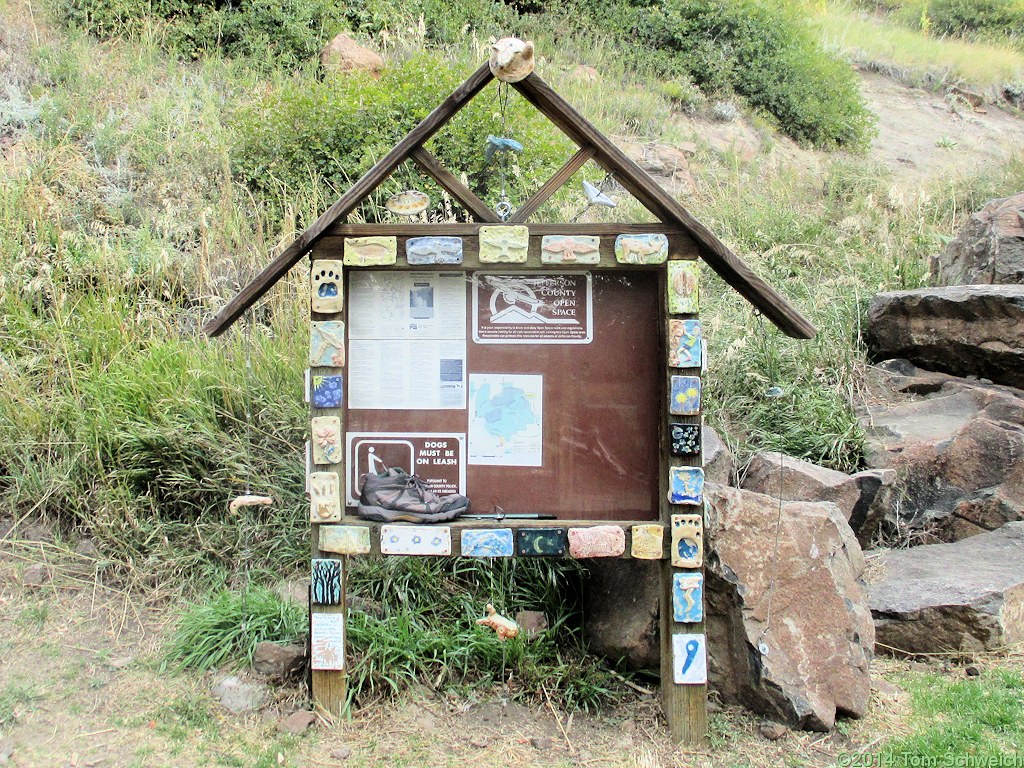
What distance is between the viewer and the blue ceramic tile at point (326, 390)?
10.6 feet

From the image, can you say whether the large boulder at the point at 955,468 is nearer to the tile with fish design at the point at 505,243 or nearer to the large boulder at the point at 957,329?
the large boulder at the point at 957,329

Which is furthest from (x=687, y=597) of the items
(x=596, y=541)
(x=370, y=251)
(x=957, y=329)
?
(x=957, y=329)

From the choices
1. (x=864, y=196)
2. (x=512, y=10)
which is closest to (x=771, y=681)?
(x=864, y=196)

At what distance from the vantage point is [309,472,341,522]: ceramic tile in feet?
10.6

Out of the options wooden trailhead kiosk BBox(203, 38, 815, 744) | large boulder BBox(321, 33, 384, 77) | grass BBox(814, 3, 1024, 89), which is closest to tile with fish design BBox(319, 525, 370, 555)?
wooden trailhead kiosk BBox(203, 38, 815, 744)

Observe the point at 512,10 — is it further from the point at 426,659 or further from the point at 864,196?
the point at 426,659

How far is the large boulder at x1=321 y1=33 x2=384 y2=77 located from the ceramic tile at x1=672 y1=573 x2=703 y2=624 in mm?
6928

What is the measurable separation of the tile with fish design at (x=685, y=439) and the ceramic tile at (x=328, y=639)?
1355 millimetres

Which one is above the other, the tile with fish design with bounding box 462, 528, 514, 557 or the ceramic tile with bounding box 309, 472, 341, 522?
the ceramic tile with bounding box 309, 472, 341, 522

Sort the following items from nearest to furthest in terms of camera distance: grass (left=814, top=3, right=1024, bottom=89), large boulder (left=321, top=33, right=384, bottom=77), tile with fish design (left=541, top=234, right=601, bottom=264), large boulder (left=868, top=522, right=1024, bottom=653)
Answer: tile with fish design (left=541, top=234, right=601, bottom=264)
large boulder (left=868, top=522, right=1024, bottom=653)
large boulder (left=321, top=33, right=384, bottom=77)
grass (left=814, top=3, right=1024, bottom=89)

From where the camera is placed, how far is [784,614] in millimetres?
3529

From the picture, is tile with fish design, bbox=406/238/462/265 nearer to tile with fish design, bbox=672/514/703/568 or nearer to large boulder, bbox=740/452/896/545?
tile with fish design, bbox=672/514/703/568

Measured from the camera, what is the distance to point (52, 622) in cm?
401

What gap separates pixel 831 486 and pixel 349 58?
22.1 ft
